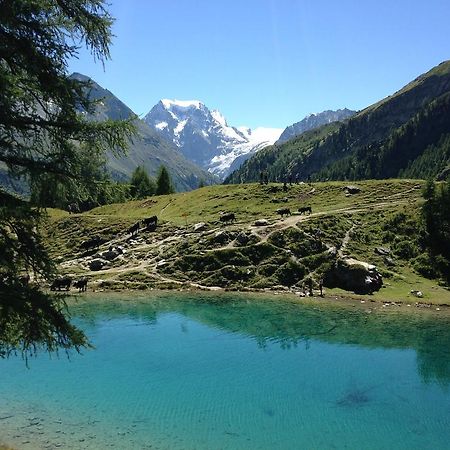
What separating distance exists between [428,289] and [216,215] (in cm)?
4292

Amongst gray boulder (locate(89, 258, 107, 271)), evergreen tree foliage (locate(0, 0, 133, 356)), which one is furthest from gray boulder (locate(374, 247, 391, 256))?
evergreen tree foliage (locate(0, 0, 133, 356))

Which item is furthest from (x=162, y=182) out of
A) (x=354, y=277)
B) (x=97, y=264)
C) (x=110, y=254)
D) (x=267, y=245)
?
(x=354, y=277)

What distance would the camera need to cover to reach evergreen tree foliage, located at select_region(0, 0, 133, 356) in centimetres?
1306

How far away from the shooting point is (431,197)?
69.6 m

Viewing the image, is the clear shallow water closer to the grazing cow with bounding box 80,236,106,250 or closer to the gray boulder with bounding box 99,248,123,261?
the gray boulder with bounding box 99,248,123,261

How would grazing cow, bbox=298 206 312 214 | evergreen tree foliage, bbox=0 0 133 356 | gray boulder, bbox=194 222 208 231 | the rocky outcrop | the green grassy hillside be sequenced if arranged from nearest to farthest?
evergreen tree foliage, bbox=0 0 133 356, the rocky outcrop, the green grassy hillside, gray boulder, bbox=194 222 208 231, grazing cow, bbox=298 206 312 214

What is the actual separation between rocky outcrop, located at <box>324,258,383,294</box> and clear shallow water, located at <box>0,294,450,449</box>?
9966 millimetres

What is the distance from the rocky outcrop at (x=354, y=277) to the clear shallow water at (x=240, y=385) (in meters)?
9.97

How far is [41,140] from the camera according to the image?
1401cm

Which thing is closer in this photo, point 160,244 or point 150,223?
point 160,244

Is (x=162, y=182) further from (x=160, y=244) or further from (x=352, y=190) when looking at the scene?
(x=160, y=244)

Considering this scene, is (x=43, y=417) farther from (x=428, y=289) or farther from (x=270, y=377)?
(x=428, y=289)

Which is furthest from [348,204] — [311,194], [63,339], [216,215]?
[63,339]

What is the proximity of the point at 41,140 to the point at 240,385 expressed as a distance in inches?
840
